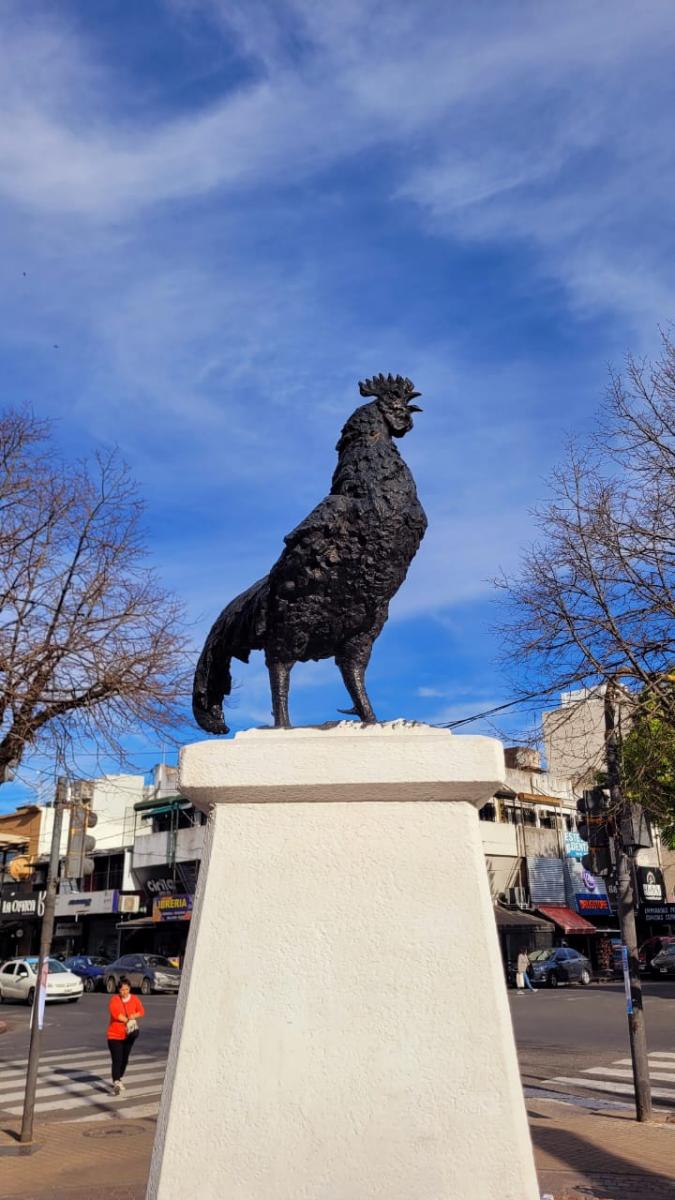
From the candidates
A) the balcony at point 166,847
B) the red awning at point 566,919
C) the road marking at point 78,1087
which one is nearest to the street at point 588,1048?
the road marking at point 78,1087

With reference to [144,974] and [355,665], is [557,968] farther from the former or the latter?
[355,665]

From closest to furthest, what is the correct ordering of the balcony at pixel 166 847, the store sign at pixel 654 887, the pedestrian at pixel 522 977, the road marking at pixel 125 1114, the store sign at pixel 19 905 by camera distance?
the road marking at pixel 125 1114 < the pedestrian at pixel 522 977 < the balcony at pixel 166 847 < the store sign at pixel 654 887 < the store sign at pixel 19 905

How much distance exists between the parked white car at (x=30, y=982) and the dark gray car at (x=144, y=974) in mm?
1877

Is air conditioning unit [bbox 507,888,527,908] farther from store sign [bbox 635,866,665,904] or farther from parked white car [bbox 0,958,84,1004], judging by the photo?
parked white car [bbox 0,958,84,1004]

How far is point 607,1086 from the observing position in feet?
34.8

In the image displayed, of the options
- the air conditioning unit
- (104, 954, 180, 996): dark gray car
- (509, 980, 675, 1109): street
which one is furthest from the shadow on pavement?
the air conditioning unit

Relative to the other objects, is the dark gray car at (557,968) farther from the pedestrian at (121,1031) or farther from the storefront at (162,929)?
the pedestrian at (121,1031)

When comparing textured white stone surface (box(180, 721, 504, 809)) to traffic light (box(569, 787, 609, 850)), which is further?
traffic light (box(569, 787, 609, 850))

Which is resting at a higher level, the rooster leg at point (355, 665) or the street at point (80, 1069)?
the rooster leg at point (355, 665)

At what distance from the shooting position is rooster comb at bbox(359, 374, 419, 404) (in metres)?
3.53

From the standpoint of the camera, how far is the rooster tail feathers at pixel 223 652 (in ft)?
11.4

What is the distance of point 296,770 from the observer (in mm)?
2553

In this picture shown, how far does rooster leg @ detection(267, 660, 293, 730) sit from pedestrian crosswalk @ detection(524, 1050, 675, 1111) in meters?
8.19

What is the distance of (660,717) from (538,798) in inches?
1223
